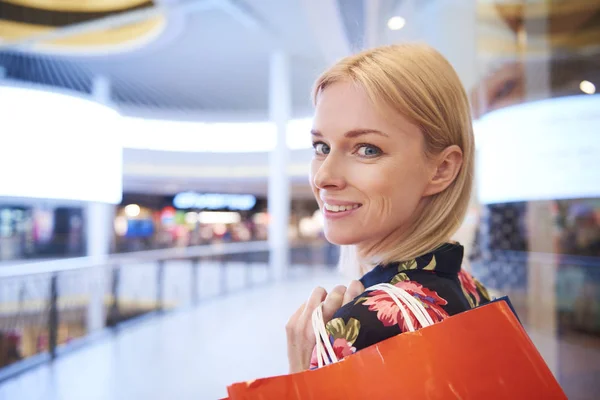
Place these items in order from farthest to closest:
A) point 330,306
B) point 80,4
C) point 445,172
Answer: point 80,4
point 445,172
point 330,306

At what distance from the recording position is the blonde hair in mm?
646

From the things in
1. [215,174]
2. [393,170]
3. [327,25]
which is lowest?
Answer: [393,170]

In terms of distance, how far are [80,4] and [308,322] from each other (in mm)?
4185

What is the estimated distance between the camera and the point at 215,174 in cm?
580

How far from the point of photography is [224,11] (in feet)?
18.3

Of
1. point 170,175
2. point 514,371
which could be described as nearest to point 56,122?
point 514,371

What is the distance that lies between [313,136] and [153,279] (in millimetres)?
5023

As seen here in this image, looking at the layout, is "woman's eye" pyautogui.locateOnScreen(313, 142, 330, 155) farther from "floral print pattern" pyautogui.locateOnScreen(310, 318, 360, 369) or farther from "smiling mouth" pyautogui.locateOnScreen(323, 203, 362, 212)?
"floral print pattern" pyautogui.locateOnScreen(310, 318, 360, 369)

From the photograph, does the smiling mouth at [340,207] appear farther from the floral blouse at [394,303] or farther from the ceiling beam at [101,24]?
the ceiling beam at [101,24]

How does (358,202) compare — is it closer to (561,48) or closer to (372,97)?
(372,97)

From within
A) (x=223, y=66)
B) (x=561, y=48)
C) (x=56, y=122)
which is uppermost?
(x=223, y=66)

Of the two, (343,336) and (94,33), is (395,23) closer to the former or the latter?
(343,336)

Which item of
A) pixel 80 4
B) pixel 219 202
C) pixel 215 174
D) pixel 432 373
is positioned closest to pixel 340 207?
pixel 432 373

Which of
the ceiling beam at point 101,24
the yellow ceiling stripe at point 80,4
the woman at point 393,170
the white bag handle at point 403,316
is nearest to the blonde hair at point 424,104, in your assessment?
the woman at point 393,170
